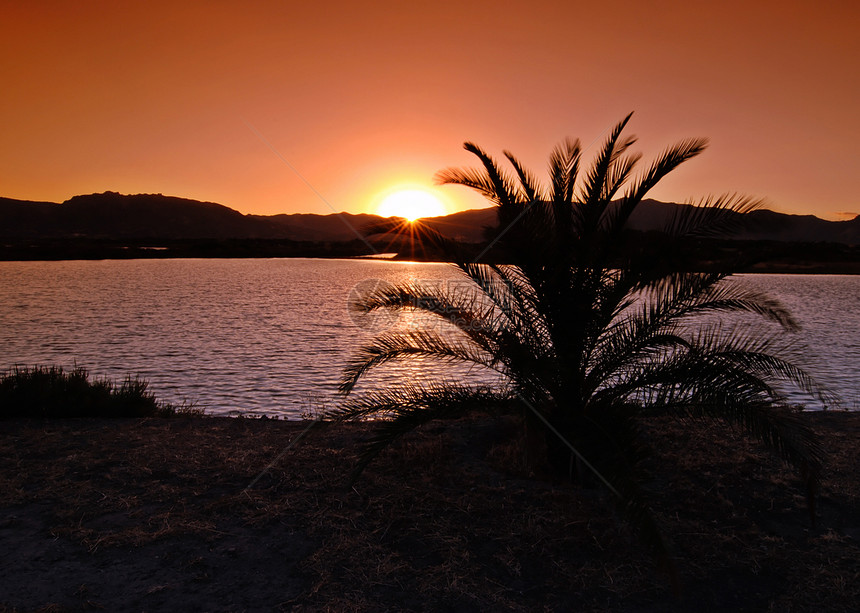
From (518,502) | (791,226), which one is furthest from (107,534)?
(791,226)

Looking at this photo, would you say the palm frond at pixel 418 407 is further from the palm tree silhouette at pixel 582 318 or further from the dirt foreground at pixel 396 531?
the dirt foreground at pixel 396 531

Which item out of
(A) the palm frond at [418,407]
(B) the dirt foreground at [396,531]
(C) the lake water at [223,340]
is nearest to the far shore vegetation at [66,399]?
(B) the dirt foreground at [396,531]

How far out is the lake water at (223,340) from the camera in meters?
11.7

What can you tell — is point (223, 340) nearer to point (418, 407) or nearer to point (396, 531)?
point (418, 407)

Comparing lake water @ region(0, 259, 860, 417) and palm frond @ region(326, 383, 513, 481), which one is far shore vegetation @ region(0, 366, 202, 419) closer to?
lake water @ region(0, 259, 860, 417)

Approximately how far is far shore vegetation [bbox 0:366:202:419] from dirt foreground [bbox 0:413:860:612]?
1.08 metres

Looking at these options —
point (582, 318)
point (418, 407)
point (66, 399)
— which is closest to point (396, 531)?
point (418, 407)

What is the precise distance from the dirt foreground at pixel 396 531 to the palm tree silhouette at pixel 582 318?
2.41ft

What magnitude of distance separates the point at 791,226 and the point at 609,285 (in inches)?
62.7

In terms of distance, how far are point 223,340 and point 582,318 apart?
592 inches

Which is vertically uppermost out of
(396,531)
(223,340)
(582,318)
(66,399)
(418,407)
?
(582,318)

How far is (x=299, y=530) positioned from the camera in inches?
184

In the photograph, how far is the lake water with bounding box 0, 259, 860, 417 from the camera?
38.5 ft

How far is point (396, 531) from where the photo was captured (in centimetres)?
468
